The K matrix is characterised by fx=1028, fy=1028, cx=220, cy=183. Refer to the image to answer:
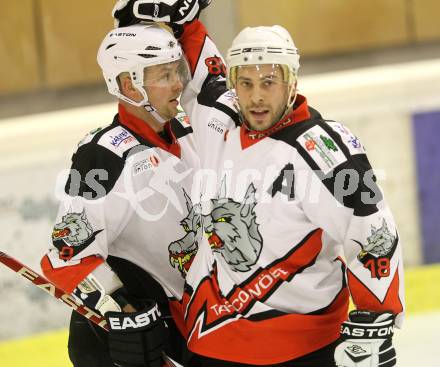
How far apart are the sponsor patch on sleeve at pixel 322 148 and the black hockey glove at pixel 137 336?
58 cm

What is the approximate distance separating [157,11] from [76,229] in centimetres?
61

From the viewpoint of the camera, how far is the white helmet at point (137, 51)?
261 cm

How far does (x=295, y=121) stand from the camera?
2.37 m

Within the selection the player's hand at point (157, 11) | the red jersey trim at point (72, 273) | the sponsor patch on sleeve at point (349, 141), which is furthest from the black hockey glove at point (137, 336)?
the player's hand at point (157, 11)

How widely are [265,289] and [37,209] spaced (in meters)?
1.70

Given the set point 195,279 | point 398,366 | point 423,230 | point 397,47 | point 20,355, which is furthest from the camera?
point 397,47

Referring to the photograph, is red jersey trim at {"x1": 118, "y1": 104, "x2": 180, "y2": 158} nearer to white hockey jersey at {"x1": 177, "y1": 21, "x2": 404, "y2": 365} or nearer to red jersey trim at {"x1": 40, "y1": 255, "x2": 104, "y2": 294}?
white hockey jersey at {"x1": 177, "y1": 21, "x2": 404, "y2": 365}

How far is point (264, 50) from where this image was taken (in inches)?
91.1

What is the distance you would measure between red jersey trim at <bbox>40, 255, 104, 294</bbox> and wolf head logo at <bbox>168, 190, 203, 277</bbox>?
210 mm

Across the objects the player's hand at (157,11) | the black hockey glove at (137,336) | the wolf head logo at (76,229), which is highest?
the player's hand at (157,11)

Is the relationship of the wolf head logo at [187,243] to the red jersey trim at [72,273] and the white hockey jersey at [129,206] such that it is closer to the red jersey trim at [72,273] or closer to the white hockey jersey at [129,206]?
the white hockey jersey at [129,206]

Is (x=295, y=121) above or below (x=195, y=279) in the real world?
above

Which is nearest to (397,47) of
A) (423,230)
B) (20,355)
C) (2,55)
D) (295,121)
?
(423,230)

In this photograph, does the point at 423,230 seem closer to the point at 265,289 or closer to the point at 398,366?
the point at 398,366
